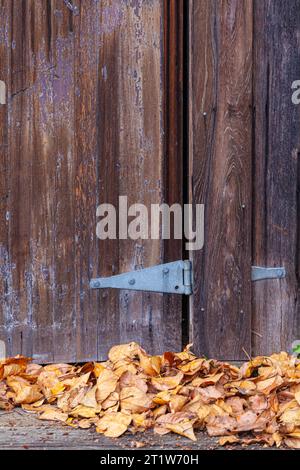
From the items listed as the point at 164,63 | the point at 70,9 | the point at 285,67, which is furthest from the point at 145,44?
the point at 285,67

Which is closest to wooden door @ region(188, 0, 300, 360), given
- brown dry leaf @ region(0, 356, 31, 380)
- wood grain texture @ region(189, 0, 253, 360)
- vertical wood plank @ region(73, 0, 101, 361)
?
wood grain texture @ region(189, 0, 253, 360)

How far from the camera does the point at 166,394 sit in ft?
7.93

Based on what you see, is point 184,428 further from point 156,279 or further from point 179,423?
point 156,279

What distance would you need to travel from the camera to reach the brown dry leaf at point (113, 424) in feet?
7.44

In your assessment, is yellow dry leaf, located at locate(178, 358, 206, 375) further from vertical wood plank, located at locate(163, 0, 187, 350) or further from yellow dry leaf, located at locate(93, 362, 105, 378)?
yellow dry leaf, located at locate(93, 362, 105, 378)

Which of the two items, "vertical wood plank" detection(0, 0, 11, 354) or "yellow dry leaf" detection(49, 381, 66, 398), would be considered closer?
"yellow dry leaf" detection(49, 381, 66, 398)

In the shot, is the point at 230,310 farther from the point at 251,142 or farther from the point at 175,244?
the point at 251,142

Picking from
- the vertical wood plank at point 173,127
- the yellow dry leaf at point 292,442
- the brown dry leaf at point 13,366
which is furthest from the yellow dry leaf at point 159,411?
the brown dry leaf at point 13,366

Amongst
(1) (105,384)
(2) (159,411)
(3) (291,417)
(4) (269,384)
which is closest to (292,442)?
(3) (291,417)

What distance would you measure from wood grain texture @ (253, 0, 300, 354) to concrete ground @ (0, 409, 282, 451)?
80cm

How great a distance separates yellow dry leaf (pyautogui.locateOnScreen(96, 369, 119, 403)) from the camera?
244cm

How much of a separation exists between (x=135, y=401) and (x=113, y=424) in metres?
0.13

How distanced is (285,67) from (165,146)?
62 cm

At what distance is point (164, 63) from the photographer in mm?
2838
